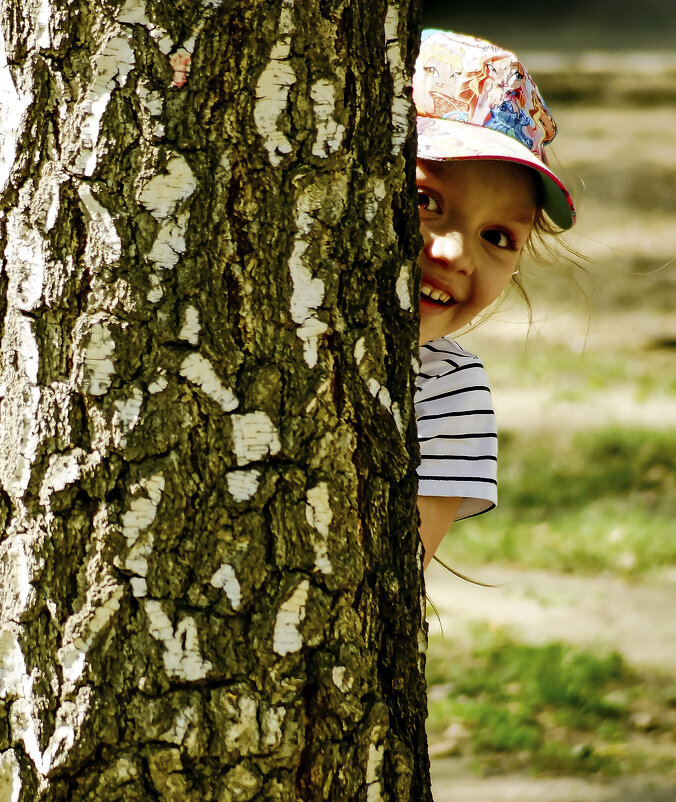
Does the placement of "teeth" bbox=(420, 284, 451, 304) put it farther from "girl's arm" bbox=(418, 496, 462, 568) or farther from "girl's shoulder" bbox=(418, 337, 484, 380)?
"girl's arm" bbox=(418, 496, 462, 568)

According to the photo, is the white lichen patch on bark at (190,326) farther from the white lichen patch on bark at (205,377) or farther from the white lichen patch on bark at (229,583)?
the white lichen patch on bark at (229,583)

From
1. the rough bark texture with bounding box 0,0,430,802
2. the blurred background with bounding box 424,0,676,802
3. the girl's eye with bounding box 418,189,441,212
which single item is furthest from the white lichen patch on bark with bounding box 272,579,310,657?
the blurred background with bounding box 424,0,676,802

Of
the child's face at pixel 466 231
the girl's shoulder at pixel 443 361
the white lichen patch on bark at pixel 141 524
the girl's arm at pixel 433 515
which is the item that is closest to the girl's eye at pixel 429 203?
the child's face at pixel 466 231

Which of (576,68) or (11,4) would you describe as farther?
(576,68)

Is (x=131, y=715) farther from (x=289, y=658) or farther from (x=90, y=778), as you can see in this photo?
(x=289, y=658)

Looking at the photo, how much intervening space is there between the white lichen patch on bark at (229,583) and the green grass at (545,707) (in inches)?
88.2

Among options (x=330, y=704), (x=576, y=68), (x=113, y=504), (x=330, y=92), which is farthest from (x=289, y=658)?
(x=576, y=68)

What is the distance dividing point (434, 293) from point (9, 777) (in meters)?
1.20

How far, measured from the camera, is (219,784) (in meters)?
1.43

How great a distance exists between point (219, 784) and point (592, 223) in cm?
590

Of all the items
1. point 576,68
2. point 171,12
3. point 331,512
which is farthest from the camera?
point 576,68

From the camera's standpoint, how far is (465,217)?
2160 mm

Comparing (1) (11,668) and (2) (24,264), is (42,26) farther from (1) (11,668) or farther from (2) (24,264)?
(1) (11,668)

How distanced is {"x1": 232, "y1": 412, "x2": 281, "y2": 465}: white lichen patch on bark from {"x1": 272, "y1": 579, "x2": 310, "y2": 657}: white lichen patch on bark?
18 cm
